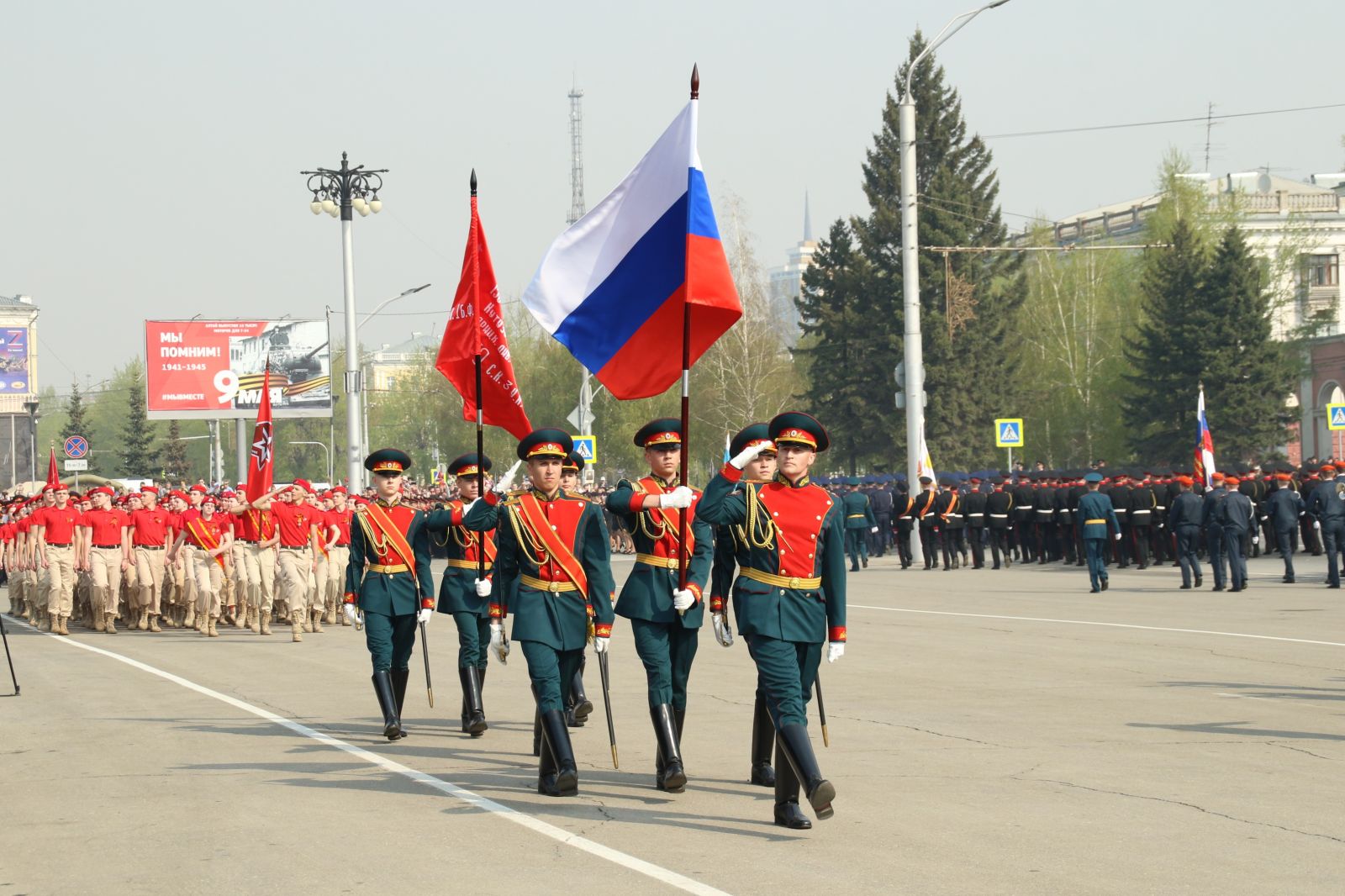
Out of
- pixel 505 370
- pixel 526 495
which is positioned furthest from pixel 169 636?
pixel 526 495

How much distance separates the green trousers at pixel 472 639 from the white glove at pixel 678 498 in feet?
12.4

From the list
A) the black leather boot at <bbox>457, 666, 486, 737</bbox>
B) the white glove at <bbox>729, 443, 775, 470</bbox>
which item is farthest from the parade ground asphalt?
the white glove at <bbox>729, 443, 775, 470</bbox>

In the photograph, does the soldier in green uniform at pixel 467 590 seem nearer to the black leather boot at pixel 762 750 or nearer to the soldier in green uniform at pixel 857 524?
the black leather boot at pixel 762 750

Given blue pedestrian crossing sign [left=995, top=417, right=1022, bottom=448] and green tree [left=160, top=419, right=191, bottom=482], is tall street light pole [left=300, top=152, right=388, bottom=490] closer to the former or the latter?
blue pedestrian crossing sign [left=995, top=417, right=1022, bottom=448]

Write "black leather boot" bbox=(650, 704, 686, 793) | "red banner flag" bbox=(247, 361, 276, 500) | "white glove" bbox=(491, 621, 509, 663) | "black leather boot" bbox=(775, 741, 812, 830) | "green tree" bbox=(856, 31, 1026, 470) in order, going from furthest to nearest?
"green tree" bbox=(856, 31, 1026, 470) < "red banner flag" bbox=(247, 361, 276, 500) < "white glove" bbox=(491, 621, 509, 663) < "black leather boot" bbox=(650, 704, 686, 793) < "black leather boot" bbox=(775, 741, 812, 830)

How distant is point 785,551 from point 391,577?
14.3 ft

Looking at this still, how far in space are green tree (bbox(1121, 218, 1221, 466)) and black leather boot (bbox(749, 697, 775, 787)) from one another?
45978 mm

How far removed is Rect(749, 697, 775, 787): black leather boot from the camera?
9.35 m

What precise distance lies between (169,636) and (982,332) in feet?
145

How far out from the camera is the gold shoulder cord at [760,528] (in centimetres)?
853

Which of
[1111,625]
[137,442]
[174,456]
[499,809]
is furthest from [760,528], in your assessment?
[174,456]

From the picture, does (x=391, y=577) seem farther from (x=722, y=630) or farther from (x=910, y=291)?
(x=910, y=291)

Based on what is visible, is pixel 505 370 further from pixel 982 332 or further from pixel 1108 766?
pixel 982 332

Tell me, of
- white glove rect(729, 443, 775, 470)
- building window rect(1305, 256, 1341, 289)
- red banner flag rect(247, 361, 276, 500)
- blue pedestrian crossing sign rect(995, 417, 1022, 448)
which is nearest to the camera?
white glove rect(729, 443, 775, 470)
